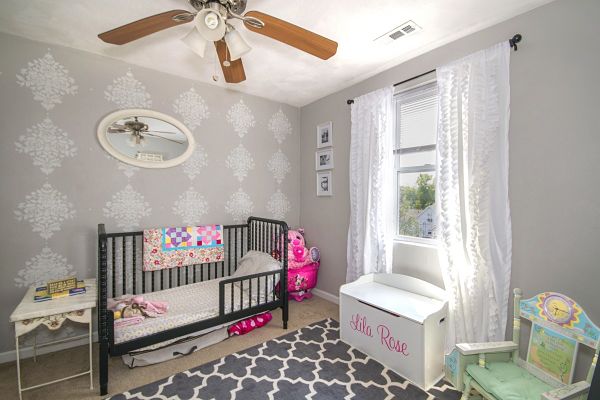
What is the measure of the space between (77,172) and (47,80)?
74 centimetres

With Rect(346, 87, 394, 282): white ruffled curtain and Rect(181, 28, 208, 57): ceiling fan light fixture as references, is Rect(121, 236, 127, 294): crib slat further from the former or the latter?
Rect(346, 87, 394, 282): white ruffled curtain

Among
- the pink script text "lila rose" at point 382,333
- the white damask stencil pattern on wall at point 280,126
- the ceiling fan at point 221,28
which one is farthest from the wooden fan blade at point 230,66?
the pink script text "lila rose" at point 382,333

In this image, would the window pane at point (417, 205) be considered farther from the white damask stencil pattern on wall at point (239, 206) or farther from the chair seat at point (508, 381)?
the white damask stencil pattern on wall at point (239, 206)

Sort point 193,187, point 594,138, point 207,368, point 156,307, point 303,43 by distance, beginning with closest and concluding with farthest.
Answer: point 594,138 → point 303,43 → point 207,368 → point 156,307 → point 193,187

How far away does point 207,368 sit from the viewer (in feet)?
6.32

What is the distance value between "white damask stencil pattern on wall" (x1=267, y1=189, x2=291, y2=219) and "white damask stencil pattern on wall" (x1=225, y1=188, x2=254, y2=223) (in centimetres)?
27

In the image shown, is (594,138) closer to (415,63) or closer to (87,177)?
(415,63)

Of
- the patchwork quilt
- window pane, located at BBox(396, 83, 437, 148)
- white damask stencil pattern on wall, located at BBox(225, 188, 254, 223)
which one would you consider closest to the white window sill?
window pane, located at BBox(396, 83, 437, 148)

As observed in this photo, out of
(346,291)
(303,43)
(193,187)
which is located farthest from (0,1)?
(346,291)

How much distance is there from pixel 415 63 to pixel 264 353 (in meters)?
2.72

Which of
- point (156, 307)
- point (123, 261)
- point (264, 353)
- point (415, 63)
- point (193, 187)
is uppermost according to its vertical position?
point (415, 63)

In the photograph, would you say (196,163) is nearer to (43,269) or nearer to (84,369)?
(43,269)

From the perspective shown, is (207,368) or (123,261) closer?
(207,368)

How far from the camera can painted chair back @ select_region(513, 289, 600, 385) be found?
1286mm
